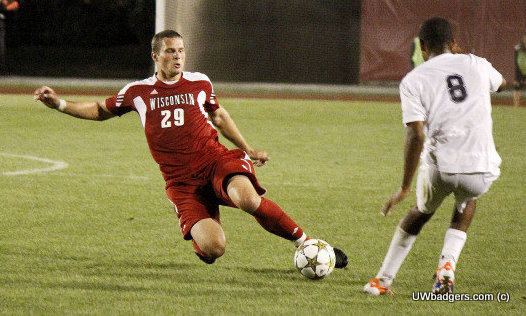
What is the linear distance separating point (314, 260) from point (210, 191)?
0.93 metres

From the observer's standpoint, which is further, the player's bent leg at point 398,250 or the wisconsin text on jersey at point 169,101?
the wisconsin text on jersey at point 169,101

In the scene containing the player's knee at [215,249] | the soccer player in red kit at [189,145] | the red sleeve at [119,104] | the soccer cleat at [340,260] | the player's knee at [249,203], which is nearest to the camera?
the player's knee at [249,203]

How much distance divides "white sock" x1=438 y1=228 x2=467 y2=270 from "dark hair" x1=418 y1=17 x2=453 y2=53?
3.67 ft

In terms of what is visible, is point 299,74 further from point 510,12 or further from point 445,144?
point 445,144

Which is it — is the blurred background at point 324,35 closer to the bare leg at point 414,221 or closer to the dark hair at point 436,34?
the bare leg at point 414,221

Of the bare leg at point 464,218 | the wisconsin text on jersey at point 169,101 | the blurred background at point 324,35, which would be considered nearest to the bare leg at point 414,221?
the bare leg at point 464,218

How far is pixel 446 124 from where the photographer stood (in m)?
6.28

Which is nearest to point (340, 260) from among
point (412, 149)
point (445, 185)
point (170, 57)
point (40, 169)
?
point (445, 185)

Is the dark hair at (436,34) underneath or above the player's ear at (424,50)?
above

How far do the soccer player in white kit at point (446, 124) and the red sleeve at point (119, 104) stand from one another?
84.4 inches

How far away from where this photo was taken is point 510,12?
27656 millimetres

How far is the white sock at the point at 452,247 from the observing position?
6496 millimetres

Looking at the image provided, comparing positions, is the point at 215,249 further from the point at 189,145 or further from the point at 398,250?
the point at 398,250

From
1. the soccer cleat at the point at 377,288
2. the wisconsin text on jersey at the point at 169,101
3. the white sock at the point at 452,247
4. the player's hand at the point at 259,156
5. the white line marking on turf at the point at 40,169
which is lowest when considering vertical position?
the white line marking on turf at the point at 40,169
